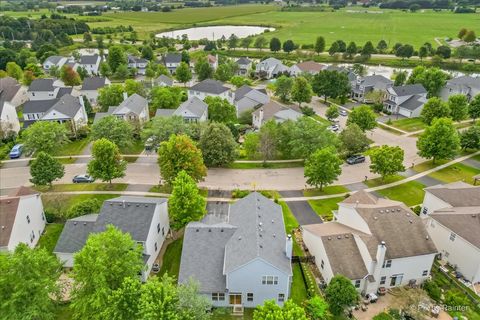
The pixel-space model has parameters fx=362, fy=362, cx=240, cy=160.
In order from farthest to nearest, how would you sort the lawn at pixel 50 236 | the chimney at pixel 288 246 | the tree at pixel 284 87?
the tree at pixel 284 87
the lawn at pixel 50 236
the chimney at pixel 288 246

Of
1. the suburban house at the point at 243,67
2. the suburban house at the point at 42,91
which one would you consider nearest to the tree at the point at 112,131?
the suburban house at the point at 42,91

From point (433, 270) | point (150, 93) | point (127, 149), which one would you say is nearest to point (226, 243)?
point (433, 270)

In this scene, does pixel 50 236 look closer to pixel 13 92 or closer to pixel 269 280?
pixel 269 280

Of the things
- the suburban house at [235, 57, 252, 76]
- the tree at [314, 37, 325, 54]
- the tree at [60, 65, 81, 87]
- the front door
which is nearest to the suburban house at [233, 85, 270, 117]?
the suburban house at [235, 57, 252, 76]

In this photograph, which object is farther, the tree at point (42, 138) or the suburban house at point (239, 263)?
the tree at point (42, 138)

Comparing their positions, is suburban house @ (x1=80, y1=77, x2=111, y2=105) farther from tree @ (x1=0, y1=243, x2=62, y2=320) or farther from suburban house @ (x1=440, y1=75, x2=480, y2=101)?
suburban house @ (x1=440, y1=75, x2=480, y2=101)

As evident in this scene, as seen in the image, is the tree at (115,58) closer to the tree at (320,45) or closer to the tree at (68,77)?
the tree at (68,77)

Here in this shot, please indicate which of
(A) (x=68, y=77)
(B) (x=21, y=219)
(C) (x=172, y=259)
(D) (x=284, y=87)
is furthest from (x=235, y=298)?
(A) (x=68, y=77)
